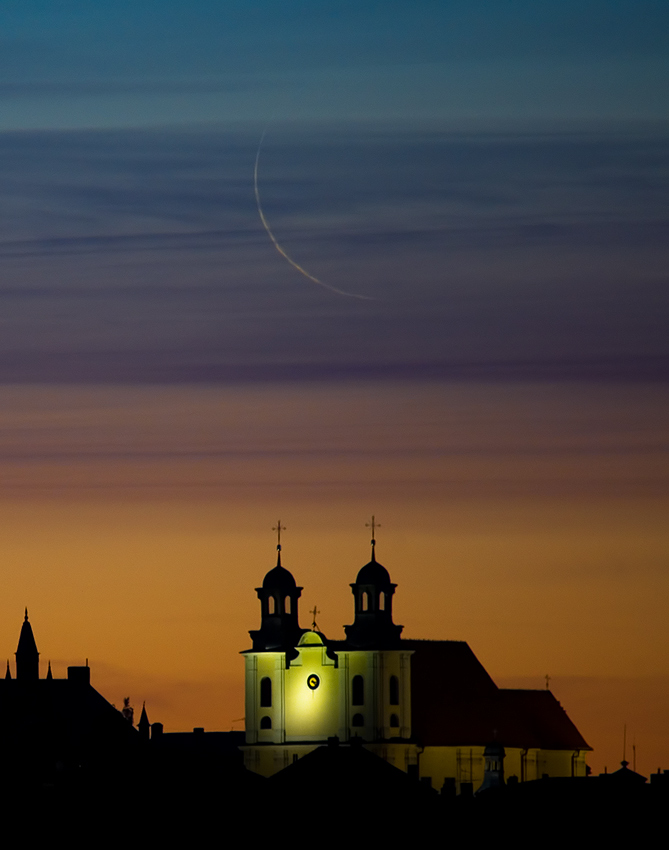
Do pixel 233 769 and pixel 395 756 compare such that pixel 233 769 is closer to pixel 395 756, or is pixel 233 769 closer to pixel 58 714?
pixel 395 756

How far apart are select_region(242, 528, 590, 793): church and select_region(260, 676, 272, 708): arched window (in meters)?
0.05

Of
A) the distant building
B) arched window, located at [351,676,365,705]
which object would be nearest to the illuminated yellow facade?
arched window, located at [351,676,365,705]

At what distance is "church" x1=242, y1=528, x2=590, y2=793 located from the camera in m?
166

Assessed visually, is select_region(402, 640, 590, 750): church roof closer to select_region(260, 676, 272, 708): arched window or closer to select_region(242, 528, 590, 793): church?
select_region(242, 528, 590, 793): church

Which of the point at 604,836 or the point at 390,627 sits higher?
the point at 390,627

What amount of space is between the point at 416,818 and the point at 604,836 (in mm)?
8377

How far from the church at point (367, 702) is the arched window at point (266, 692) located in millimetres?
54

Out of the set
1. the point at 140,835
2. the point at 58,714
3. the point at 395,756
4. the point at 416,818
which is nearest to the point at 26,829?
the point at 140,835

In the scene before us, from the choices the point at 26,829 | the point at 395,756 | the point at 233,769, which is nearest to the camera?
the point at 26,829

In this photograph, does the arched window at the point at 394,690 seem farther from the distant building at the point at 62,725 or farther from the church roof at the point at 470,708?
the distant building at the point at 62,725

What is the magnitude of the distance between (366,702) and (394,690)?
1.91 metres

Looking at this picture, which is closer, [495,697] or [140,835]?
[140,835]

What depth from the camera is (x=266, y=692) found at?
554 feet

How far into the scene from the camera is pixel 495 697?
568 ft
